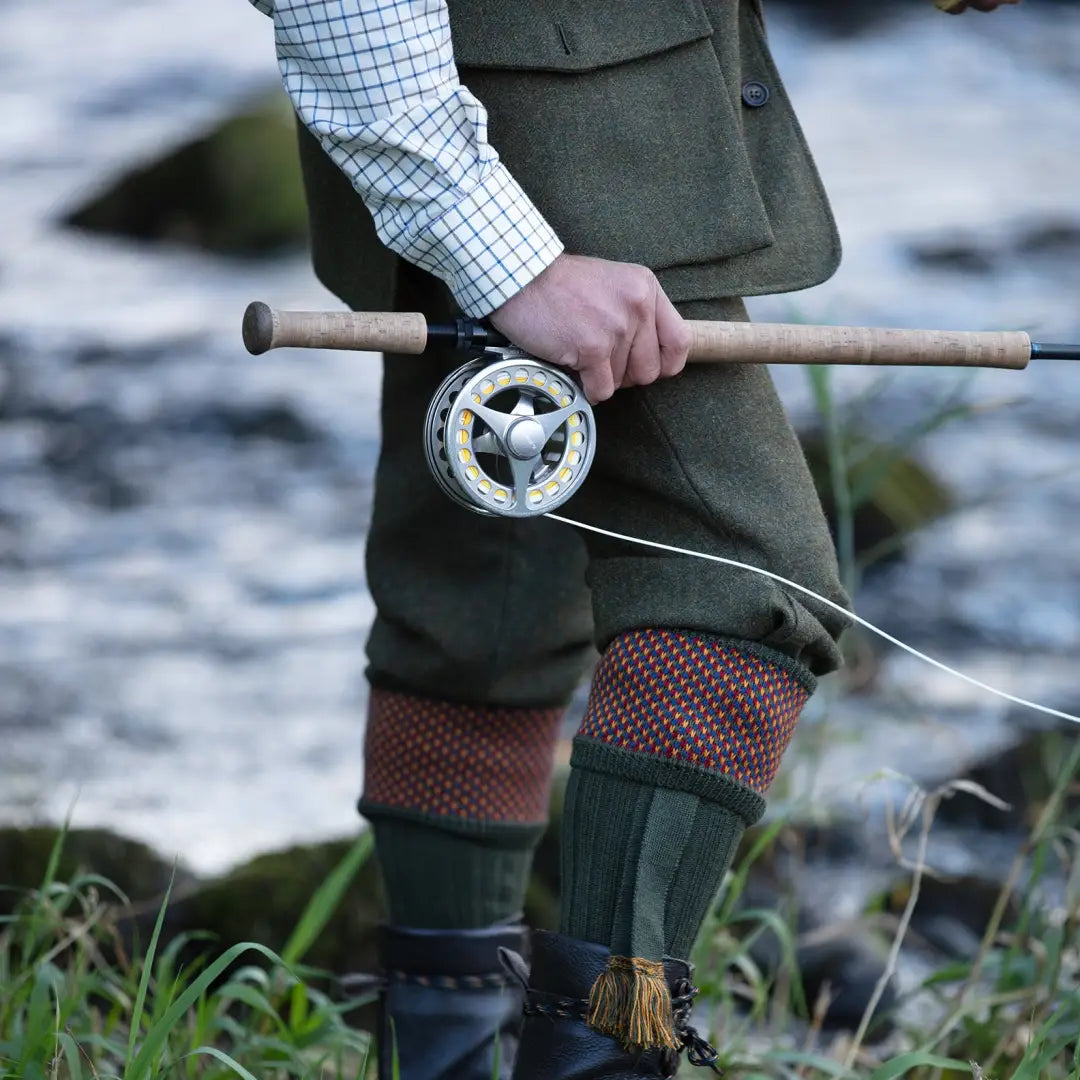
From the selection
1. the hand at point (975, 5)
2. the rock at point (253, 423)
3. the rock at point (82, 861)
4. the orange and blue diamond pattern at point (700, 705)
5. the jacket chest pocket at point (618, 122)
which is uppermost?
the hand at point (975, 5)

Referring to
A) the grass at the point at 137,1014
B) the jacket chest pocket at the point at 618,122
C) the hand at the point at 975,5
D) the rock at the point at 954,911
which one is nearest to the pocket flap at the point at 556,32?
the jacket chest pocket at the point at 618,122

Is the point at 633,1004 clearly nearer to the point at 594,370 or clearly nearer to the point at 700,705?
the point at 700,705

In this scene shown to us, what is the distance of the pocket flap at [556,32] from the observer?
1.58 metres

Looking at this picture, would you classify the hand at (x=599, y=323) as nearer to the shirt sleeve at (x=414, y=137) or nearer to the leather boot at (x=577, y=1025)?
the shirt sleeve at (x=414, y=137)

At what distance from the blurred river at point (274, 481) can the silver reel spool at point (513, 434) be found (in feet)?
3.14

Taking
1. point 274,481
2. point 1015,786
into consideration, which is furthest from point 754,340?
point 274,481

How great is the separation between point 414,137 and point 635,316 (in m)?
0.24

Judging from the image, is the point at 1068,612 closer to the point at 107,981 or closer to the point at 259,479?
the point at 259,479

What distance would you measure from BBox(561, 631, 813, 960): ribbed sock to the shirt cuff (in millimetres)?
346

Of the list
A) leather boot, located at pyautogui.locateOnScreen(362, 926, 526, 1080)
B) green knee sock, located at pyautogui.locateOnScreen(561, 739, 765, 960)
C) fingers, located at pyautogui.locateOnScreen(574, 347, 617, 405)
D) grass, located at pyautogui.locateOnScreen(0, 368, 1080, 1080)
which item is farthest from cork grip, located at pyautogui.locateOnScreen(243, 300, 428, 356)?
leather boot, located at pyautogui.locateOnScreen(362, 926, 526, 1080)

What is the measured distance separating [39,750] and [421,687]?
180 cm

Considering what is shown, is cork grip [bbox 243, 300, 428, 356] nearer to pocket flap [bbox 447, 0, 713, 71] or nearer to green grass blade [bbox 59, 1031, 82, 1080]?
pocket flap [bbox 447, 0, 713, 71]

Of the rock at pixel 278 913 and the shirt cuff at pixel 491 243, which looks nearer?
the shirt cuff at pixel 491 243

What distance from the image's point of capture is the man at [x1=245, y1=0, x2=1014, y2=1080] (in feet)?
4.88
